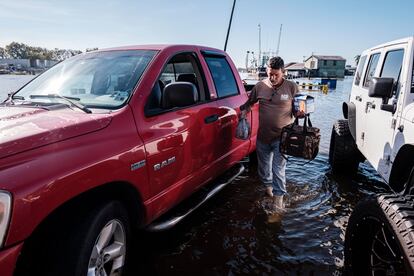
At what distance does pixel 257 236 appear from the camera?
11.7ft

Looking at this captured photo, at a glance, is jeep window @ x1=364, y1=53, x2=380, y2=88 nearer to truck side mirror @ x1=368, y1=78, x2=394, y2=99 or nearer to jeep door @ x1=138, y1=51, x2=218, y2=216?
truck side mirror @ x1=368, y1=78, x2=394, y2=99

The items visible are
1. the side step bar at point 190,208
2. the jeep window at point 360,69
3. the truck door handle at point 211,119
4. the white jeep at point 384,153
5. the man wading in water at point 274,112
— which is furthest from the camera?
the jeep window at point 360,69

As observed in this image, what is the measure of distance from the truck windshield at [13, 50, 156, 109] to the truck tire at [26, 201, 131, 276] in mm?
833

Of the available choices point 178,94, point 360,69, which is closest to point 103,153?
point 178,94

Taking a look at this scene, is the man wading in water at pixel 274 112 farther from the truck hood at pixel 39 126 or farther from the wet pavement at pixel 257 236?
the truck hood at pixel 39 126

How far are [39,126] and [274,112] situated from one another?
104 inches

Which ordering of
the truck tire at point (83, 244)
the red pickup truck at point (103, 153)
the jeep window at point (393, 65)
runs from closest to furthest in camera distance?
the red pickup truck at point (103, 153)
the truck tire at point (83, 244)
the jeep window at point (393, 65)

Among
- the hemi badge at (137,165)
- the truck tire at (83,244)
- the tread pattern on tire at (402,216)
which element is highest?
the hemi badge at (137,165)

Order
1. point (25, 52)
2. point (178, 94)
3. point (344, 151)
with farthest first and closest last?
1. point (25, 52)
2. point (344, 151)
3. point (178, 94)

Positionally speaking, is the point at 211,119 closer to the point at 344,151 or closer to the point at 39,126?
the point at 39,126

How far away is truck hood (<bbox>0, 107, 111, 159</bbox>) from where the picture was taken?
184cm

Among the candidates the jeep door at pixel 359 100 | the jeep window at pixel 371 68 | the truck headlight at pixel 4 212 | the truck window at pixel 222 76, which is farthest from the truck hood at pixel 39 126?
the jeep window at pixel 371 68

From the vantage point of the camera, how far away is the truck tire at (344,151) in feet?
17.3

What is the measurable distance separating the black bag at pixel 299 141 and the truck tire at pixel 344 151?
1647mm
